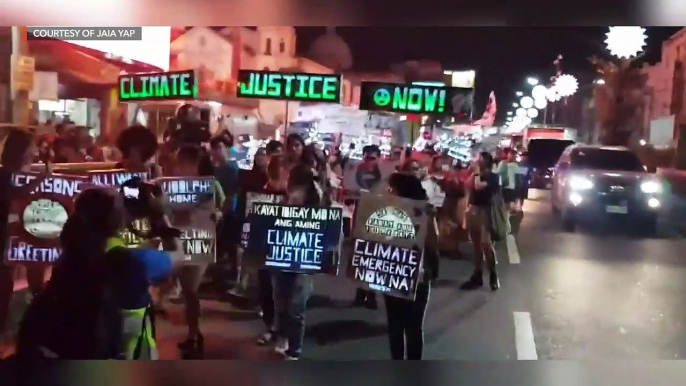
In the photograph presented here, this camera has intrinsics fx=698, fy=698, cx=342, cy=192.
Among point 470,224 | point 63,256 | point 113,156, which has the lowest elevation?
point 63,256

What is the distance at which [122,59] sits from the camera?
151 inches

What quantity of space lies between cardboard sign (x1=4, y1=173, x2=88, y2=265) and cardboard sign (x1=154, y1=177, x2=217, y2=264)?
0.49 m

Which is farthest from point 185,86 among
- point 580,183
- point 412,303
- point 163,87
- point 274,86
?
point 580,183

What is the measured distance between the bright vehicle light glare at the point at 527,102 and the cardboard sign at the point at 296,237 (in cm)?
114

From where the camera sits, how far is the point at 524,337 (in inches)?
149

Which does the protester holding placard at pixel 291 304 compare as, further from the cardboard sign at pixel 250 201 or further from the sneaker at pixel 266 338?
the cardboard sign at pixel 250 201

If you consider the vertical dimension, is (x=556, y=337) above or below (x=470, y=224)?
below

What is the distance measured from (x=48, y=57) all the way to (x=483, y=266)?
2626 mm

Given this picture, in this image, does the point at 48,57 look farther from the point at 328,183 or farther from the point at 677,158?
the point at 677,158

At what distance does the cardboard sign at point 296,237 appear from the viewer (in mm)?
3758

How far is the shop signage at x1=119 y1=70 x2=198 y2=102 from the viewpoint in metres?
3.75
